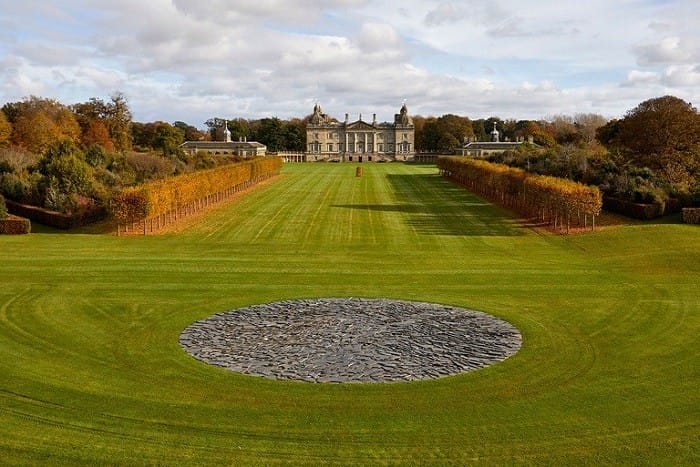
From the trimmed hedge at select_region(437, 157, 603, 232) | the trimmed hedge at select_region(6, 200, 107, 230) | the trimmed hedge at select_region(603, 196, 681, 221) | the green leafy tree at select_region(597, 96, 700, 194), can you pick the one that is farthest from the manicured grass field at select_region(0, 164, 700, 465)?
the green leafy tree at select_region(597, 96, 700, 194)

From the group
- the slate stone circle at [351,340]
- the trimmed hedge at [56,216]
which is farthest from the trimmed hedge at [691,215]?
the trimmed hedge at [56,216]

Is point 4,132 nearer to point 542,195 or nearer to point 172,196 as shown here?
point 172,196

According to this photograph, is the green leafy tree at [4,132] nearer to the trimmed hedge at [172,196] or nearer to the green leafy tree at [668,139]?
the trimmed hedge at [172,196]

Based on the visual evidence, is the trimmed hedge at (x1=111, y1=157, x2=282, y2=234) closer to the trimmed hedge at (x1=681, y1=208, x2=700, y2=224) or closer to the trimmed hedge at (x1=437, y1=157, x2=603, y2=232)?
the trimmed hedge at (x1=437, y1=157, x2=603, y2=232)

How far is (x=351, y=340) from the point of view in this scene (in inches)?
832

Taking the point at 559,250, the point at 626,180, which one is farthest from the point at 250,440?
the point at 626,180

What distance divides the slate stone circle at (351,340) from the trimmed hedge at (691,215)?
29340 millimetres

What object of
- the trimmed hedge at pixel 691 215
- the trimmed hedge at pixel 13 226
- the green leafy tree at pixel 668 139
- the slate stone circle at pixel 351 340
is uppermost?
the green leafy tree at pixel 668 139

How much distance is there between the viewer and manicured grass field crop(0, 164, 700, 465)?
13789 mm

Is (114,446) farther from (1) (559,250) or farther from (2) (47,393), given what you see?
(1) (559,250)

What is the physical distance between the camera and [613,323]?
23.2 metres

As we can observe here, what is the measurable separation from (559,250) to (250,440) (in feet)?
97.5

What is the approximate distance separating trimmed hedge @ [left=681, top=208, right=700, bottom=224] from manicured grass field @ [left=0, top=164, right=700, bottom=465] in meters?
4.83

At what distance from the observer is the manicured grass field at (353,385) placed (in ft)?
45.2
